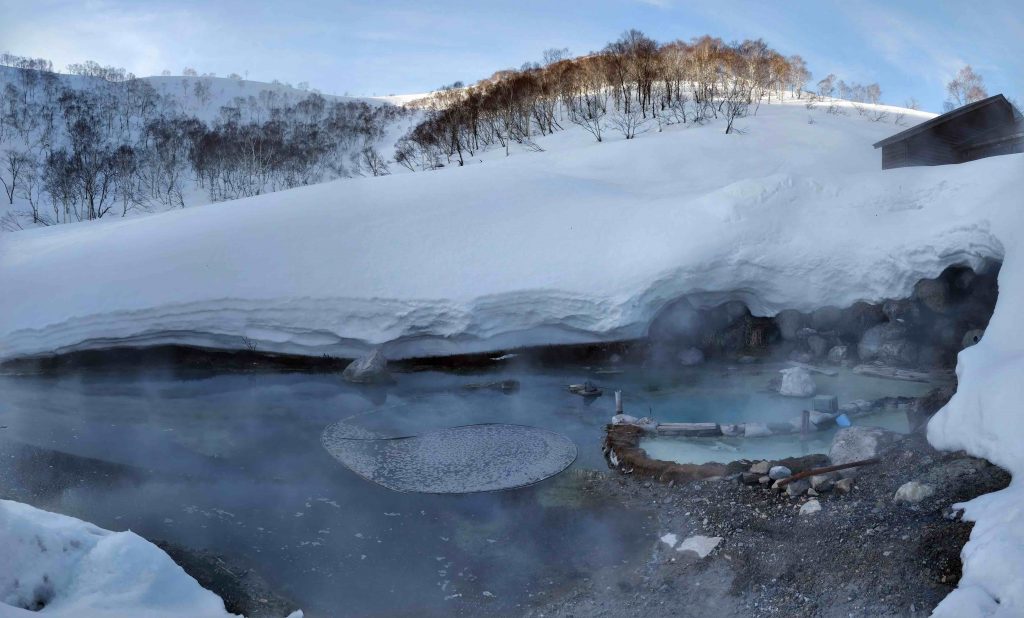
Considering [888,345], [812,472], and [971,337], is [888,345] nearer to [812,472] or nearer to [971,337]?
[971,337]

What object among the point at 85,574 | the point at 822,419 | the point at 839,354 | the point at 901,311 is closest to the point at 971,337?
the point at 901,311

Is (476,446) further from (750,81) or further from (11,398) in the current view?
(750,81)

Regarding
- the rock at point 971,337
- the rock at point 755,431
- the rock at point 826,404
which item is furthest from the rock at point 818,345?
the rock at point 755,431

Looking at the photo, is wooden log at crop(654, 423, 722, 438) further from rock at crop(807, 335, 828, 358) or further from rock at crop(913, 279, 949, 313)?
rock at crop(913, 279, 949, 313)

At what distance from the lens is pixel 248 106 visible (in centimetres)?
4500

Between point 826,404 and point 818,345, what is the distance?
2513 millimetres

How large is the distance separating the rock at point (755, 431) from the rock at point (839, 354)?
3.04 m

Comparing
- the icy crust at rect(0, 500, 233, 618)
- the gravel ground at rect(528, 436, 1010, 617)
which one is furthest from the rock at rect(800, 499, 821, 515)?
the icy crust at rect(0, 500, 233, 618)

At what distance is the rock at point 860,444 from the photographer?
6.03 meters

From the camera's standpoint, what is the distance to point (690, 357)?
33.6 feet


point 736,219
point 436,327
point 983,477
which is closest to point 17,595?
point 983,477

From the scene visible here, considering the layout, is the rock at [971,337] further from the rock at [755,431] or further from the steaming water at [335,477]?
the rock at [755,431]

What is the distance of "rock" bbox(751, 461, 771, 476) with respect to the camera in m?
6.03

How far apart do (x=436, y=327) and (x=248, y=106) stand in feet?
132
